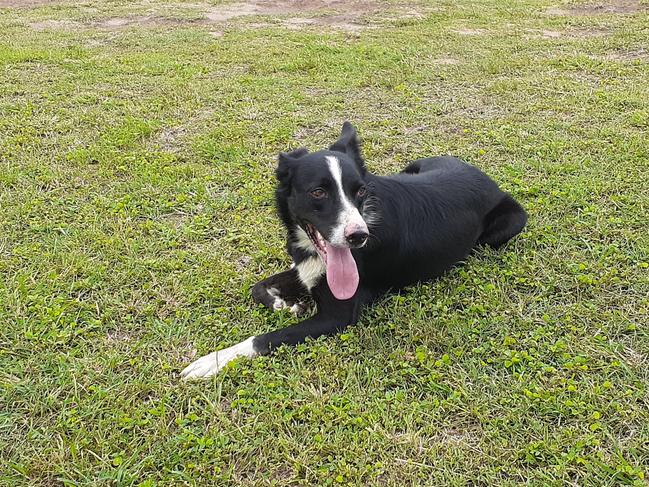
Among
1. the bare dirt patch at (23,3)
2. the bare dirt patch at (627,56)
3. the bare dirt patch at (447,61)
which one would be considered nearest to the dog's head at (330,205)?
the bare dirt patch at (447,61)

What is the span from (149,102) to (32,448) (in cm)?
491

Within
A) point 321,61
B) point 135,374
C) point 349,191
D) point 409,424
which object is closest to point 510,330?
point 409,424

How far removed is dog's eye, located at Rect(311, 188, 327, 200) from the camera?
3.04 meters

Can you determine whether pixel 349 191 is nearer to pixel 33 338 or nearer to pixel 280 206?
pixel 280 206

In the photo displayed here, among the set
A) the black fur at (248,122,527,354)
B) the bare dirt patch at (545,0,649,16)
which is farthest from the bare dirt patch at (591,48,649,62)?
the black fur at (248,122,527,354)

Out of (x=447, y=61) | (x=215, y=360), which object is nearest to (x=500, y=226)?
(x=215, y=360)

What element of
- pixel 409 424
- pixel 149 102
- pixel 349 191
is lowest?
pixel 409 424

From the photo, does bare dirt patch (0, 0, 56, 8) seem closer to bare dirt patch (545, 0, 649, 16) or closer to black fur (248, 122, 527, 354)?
bare dirt patch (545, 0, 649, 16)

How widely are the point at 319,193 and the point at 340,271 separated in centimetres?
46

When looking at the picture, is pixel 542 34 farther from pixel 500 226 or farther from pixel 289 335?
pixel 289 335

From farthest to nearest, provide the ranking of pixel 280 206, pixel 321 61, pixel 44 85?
pixel 321 61, pixel 44 85, pixel 280 206

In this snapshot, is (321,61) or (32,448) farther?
(321,61)

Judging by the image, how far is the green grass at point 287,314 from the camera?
249 centimetres

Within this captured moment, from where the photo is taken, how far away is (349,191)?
3.04 metres
